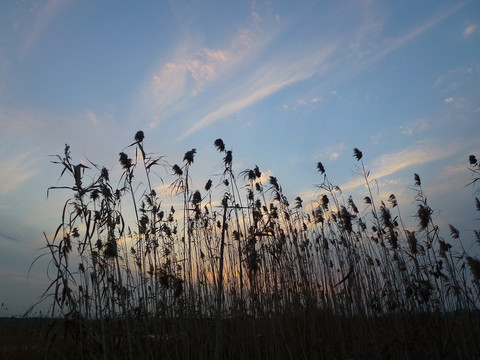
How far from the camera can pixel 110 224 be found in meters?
3.13

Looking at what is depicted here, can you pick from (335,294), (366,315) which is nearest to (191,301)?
(335,294)

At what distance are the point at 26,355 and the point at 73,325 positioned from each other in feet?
10.4

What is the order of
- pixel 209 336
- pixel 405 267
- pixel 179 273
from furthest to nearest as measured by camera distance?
pixel 405 267 < pixel 179 273 < pixel 209 336

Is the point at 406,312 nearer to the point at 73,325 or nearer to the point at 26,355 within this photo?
the point at 73,325

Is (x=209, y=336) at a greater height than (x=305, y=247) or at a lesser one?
lesser

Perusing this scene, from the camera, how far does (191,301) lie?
441 cm

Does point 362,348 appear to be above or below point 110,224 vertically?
below

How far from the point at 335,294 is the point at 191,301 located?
2071 mm

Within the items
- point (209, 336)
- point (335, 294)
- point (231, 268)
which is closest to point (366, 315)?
point (335, 294)

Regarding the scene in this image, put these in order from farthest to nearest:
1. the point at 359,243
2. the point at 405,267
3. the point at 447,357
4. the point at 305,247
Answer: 1. the point at 359,243
2. the point at 305,247
3. the point at 405,267
4. the point at 447,357

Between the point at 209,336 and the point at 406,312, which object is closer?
the point at 209,336

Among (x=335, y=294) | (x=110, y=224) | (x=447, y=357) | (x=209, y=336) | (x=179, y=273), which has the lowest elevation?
(x=447, y=357)

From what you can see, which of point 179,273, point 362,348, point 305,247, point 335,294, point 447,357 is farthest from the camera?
point 305,247

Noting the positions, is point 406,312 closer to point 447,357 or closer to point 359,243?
point 447,357
